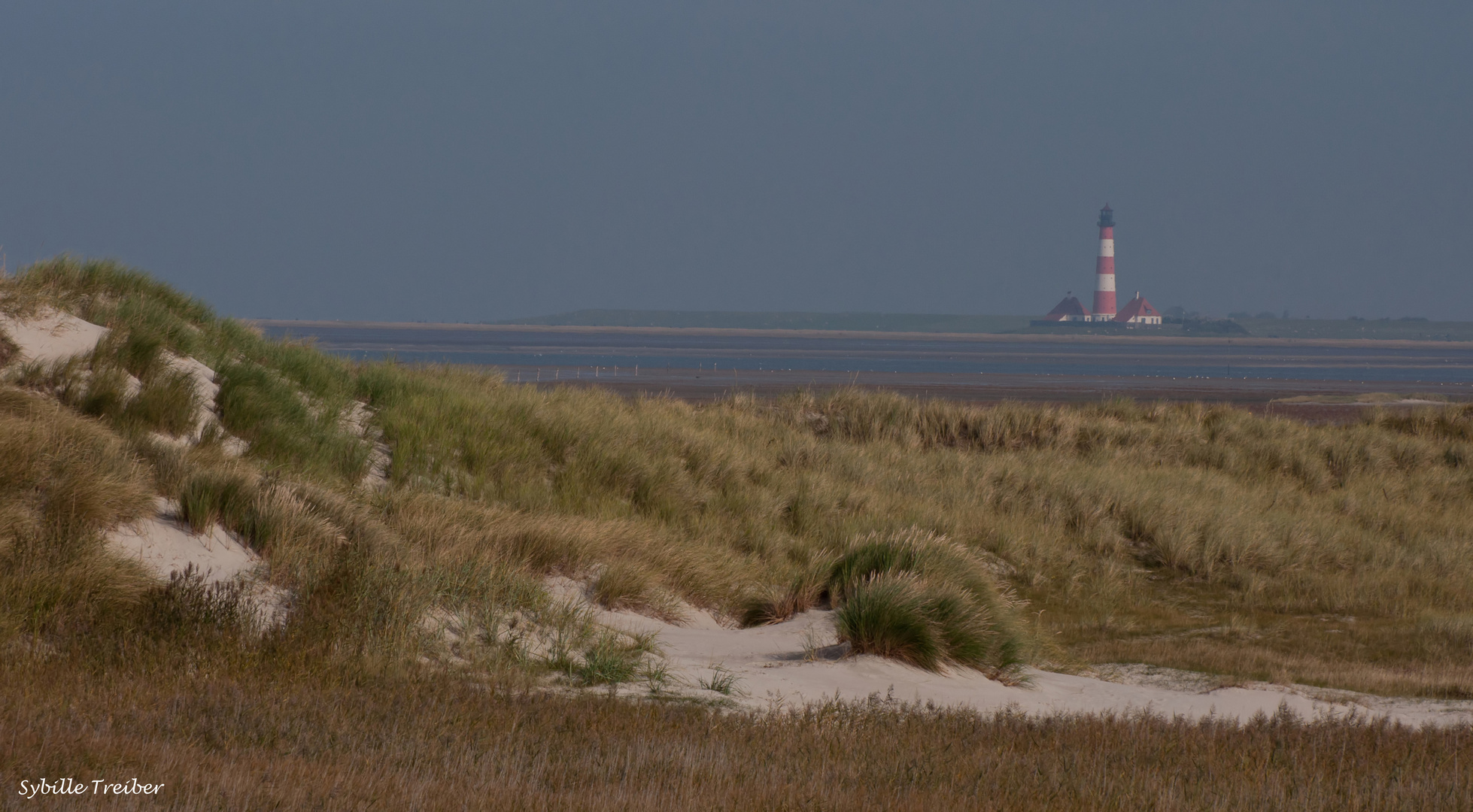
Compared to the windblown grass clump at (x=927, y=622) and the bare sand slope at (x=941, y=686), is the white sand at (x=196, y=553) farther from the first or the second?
the windblown grass clump at (x=927, y=622)

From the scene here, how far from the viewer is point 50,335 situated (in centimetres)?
1089

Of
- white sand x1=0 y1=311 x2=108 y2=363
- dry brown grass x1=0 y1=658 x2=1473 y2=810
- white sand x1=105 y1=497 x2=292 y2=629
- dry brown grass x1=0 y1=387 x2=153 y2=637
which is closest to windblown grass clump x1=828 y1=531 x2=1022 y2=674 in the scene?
dry brown grass x1=0 y1=658 x2=1473 y2=810

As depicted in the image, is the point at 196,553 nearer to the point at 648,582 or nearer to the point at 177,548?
the point at 177,548

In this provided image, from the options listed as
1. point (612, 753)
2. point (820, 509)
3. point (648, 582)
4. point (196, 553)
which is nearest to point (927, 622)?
point (648, 582)

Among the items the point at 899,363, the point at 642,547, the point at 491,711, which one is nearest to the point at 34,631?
the point at 491,711

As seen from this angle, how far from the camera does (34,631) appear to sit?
18.0 ft

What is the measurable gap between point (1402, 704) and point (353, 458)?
370 inches

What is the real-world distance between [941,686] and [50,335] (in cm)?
897

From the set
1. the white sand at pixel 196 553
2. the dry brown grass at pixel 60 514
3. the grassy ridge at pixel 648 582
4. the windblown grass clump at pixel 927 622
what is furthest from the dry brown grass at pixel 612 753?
the windblown grass clump at pixel 927 622

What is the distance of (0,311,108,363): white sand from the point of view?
34.3ft

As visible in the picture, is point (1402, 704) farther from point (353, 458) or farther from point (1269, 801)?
point (353, 458)

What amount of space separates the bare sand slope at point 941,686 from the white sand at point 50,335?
5.49 metres

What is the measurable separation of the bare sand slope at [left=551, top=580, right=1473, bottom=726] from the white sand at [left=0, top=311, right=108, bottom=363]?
549cm

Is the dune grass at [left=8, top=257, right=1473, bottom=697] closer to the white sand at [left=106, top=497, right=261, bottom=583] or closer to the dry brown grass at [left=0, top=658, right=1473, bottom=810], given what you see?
the white sand at [left=106, top=497, right=261, bottom=583]
